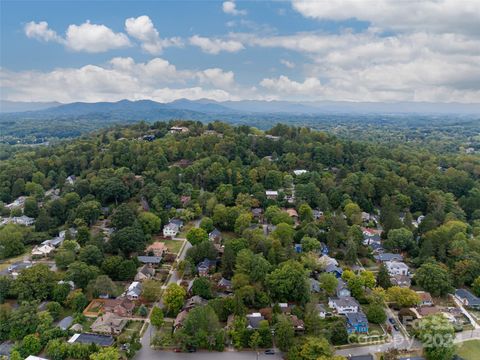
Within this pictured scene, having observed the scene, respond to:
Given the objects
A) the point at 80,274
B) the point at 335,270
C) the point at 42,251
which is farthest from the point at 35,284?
the point at 335,270

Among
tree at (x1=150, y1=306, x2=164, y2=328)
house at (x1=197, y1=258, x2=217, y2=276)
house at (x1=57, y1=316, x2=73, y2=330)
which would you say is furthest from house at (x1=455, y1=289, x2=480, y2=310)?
house at (x1=57, y1=316, x2=73, y2=330)

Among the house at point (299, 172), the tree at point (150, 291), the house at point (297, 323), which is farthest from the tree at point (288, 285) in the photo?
the house at point (299, 172)

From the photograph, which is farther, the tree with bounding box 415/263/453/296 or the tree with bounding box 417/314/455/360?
the tree with bounding box 415/263/453/296

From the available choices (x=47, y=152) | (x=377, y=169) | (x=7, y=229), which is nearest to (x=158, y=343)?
(x=7, y=229)

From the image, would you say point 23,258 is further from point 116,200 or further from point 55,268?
point 116,200

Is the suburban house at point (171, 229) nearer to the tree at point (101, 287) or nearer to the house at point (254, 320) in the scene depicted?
the tree at point (101, 287)

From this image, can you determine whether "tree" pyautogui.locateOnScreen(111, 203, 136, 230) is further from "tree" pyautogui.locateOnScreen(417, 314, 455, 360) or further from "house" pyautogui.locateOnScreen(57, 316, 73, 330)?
"tree" pyautogui.locateOnScreen(417, 314, 455, 360)
